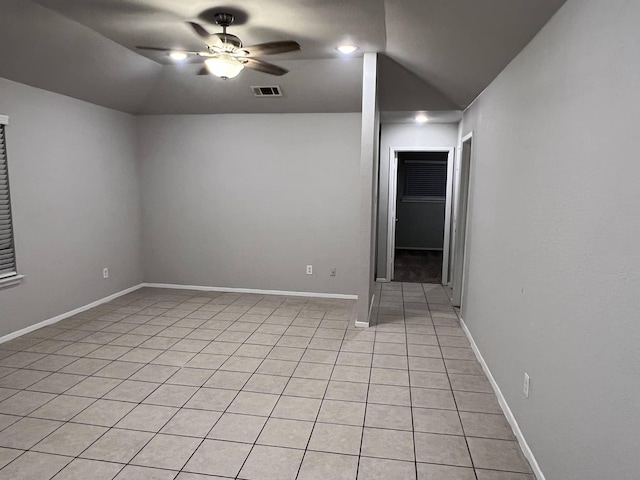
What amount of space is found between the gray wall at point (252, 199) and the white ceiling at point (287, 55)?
1.03ft

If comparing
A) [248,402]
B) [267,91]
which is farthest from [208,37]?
[248,402]

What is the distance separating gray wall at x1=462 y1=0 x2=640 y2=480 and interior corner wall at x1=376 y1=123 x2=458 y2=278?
2989mm

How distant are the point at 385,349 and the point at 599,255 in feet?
7.86

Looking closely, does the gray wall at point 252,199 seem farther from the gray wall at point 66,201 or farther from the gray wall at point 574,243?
the gray wall at point 574,243

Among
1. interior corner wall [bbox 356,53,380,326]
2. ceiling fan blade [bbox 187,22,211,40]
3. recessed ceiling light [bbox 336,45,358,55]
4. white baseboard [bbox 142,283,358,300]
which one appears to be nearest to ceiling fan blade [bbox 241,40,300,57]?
ceiling fan blade [bbox 187,22,211,40]

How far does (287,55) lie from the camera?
4.04 m

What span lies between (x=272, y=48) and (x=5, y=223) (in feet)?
9.49

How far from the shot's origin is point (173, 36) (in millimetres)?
3531

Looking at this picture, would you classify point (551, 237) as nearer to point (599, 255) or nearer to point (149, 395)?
point (599, 255)

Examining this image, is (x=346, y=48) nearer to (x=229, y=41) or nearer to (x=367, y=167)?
(x=367, y=167)

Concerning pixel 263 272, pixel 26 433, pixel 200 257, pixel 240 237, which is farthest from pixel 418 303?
pixel 26 433

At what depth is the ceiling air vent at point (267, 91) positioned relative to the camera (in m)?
4.69

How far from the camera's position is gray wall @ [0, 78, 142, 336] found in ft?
12.7

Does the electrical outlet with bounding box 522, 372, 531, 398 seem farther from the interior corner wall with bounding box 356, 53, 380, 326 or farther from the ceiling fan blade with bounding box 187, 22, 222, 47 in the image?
the ceiling fan blade with bounding box 187, 22, 222, 47
